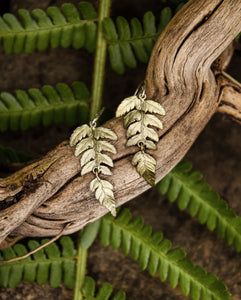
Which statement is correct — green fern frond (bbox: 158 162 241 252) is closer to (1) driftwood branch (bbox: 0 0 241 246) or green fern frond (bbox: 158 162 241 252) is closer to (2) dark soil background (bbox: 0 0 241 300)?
(1) driftwood branch (bbox: 0 0 241 246)

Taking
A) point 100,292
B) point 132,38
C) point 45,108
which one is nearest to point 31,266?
point 100,292

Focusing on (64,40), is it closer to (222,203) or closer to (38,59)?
(38,59)

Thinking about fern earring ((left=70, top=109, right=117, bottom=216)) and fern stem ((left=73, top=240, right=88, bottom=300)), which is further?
fern stem ((left=73, top=240, right=88, bottom=300))

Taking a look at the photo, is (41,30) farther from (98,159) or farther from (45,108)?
(98,159)

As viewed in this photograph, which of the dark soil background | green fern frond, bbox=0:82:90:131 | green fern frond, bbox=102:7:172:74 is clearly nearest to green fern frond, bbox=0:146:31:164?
green fern frond, bbox=0:82:90:131

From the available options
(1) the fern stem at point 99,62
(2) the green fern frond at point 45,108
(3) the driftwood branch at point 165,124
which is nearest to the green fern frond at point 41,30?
(1) the fern stem at point 99,62

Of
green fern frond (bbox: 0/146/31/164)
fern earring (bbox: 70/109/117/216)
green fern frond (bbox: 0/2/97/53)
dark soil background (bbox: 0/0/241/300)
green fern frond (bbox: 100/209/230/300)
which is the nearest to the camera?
fern earring (bbox: 70/109/117/216)
